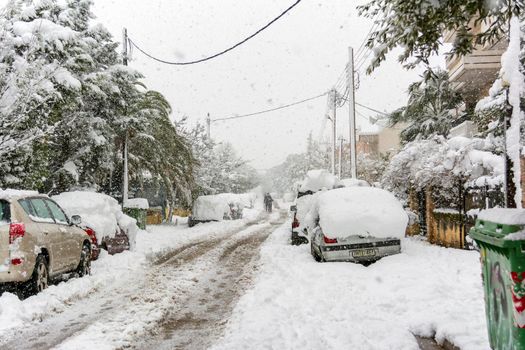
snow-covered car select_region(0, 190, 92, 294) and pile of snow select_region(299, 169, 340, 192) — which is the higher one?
pile of snow select_region(299, 169, 340, 192)

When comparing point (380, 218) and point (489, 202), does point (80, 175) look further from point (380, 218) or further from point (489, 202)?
point (489, 202)

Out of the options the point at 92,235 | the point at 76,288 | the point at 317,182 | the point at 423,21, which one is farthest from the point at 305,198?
the point at 423,21

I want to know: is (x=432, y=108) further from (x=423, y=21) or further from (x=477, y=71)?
(x=423, y=21)

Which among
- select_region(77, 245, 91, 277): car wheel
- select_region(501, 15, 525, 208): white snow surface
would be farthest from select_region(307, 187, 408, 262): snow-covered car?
select_region(77, 245, 91, 277): car wheel

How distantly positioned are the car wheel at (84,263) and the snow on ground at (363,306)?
3.56 metres

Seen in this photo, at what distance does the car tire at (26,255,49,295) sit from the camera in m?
7.35

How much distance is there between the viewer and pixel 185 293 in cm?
811

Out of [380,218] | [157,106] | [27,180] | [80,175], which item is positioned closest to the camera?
[380,218]

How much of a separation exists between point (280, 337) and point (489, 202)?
7924mm

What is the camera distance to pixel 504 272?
3.62 metres

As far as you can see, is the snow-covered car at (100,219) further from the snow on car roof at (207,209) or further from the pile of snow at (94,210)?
the snow on car roof at (207,209)

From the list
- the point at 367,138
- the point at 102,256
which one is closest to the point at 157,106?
the point at 102,256

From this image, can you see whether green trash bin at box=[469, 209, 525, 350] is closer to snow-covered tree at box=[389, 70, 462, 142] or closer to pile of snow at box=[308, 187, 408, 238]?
pile of snow at box=[308, 187, 408, 238]

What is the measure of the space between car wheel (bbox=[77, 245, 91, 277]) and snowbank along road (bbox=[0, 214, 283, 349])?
878 mm
